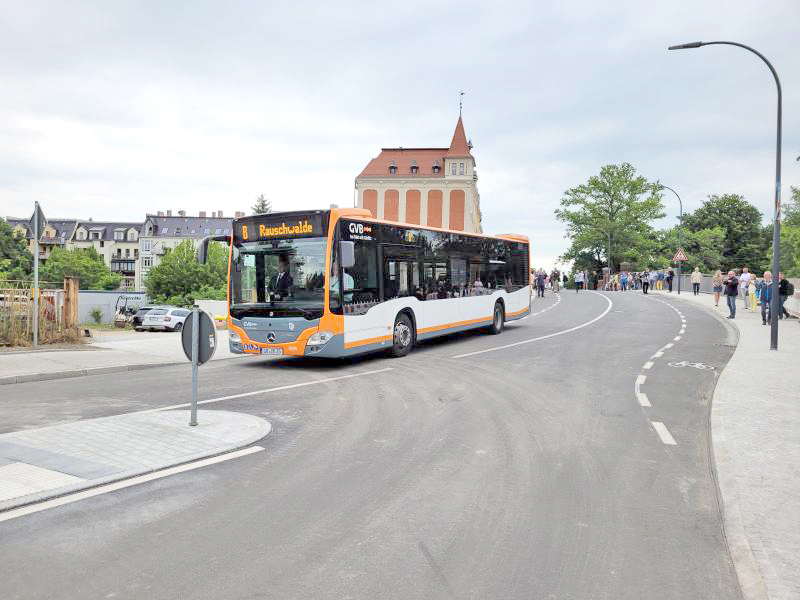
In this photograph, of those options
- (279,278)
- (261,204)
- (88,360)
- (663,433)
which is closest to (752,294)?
(279,278)

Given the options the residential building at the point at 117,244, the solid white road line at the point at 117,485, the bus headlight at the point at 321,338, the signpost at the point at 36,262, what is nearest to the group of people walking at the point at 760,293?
the bus headlight at the point at 321,338

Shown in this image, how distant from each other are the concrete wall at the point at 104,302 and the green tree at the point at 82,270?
133 ft

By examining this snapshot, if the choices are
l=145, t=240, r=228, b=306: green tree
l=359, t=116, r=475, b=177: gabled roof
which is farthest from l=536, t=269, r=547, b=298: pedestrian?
l=359, t=116, r=475, b=177: gabled roof

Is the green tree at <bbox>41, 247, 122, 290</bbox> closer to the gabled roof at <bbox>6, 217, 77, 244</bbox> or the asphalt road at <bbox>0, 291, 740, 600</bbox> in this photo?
the gabled roof at <bbox>6, 217, 77, 244</bbox>

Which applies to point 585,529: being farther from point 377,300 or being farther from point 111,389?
point 377,300

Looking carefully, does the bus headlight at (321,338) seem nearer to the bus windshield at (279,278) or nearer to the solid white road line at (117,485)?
→ the bus windshield at (279,278)

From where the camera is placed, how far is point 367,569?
12.0ft

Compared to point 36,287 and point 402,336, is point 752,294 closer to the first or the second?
point 402,336

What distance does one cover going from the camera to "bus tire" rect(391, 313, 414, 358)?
1379 centimetres

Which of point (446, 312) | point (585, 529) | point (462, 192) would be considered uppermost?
point (462, 192)

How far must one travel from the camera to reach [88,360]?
41.3ft

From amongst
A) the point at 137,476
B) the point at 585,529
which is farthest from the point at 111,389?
the point at 585,529

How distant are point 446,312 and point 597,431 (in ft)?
29.3

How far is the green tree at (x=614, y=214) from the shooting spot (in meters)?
71.6
